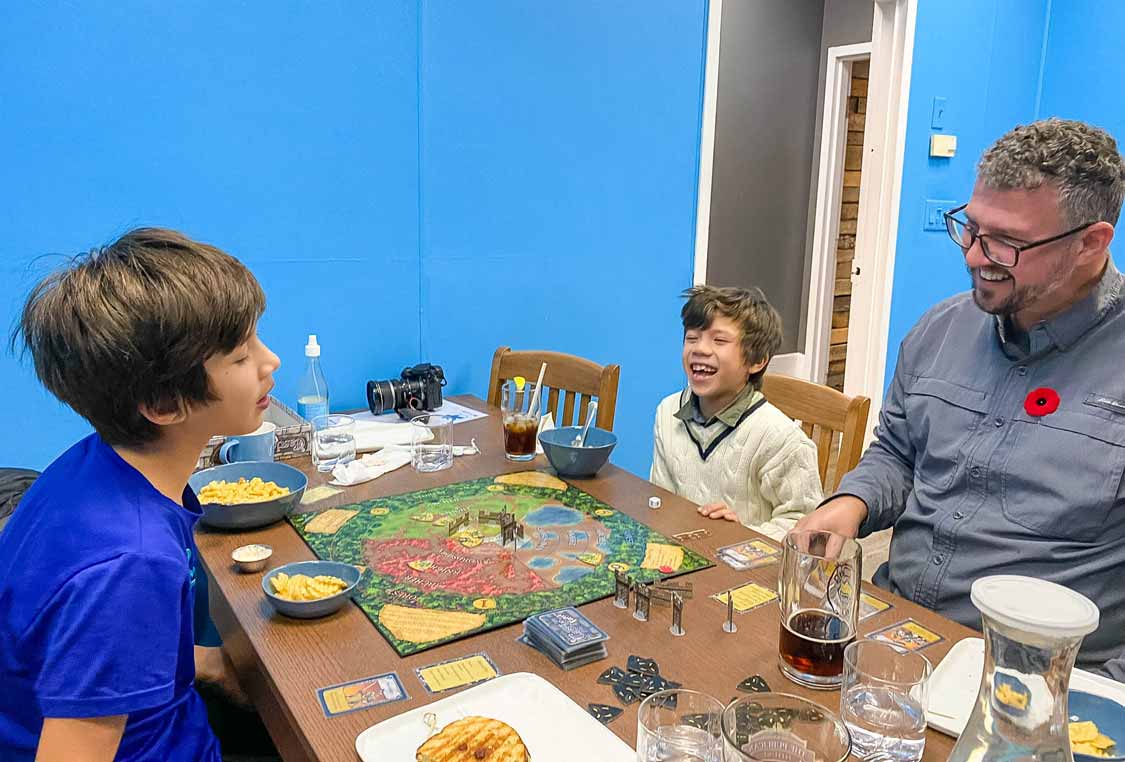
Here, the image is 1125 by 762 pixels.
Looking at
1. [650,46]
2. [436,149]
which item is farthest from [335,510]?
[650,46]

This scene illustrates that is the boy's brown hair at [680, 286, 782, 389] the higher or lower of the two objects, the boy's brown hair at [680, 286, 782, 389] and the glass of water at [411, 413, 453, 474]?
the higher

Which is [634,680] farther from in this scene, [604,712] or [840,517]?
[840,517]

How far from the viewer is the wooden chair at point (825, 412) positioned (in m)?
1.83

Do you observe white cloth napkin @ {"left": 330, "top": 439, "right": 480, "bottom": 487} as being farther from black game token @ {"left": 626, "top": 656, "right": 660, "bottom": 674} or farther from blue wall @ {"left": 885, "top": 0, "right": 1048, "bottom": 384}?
blue wall @ {"left": 885, "top": 0, "right": 1048, "bottom": 384}

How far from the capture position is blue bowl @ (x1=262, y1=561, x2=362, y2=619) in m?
1.14

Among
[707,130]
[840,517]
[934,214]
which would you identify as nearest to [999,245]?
[840,517]

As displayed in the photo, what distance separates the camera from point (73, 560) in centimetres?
92

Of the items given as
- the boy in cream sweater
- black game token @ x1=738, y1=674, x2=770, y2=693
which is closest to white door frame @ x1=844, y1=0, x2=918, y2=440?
the boy in cream sweater

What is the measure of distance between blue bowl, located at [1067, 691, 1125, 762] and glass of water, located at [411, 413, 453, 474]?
124 cm

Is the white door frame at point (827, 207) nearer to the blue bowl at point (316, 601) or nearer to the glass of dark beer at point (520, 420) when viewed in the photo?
the glass of dark beer at point (520, 420)

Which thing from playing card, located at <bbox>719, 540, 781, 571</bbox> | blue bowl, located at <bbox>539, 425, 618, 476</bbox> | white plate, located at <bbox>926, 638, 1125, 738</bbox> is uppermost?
blue bowl, located at <bbox>539, 425, 618, 476</bbox>

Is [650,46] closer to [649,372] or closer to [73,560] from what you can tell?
[649,372]

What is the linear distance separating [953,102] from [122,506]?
4.08 meters

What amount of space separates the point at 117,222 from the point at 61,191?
0.14m
